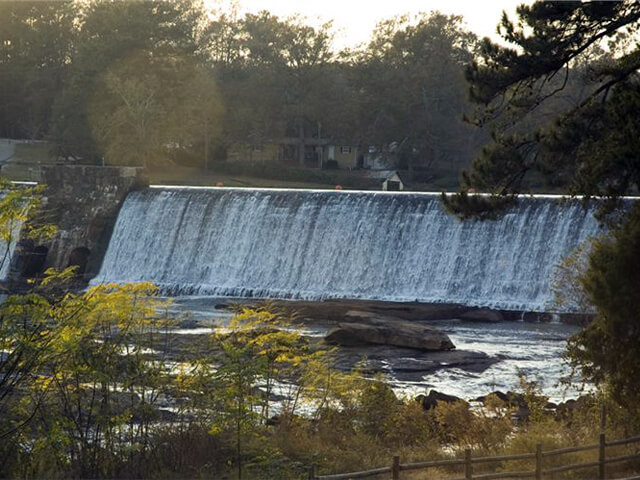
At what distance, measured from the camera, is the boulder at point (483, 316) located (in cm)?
3072

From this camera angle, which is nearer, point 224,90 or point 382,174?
point 382,174

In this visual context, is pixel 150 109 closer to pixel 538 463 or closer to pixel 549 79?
pixel 549 79

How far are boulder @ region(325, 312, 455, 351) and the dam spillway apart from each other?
6.21m

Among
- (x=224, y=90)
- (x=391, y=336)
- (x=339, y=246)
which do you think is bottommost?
(x=391, y=336)

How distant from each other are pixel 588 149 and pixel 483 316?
15.5 meters

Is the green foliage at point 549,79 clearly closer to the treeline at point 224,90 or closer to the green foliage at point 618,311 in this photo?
the green foliage at point 618,311

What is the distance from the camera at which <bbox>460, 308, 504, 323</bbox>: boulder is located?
101 feet

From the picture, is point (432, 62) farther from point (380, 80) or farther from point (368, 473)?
point (368, 473)

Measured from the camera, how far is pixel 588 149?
617 inches

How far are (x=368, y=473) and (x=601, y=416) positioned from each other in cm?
483

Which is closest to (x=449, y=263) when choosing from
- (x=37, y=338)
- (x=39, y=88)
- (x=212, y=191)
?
(x=212, y=191)

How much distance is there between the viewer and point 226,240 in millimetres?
38719

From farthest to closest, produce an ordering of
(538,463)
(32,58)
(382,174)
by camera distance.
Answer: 1. (32,58)
2. (382,174)
3. (538,463)

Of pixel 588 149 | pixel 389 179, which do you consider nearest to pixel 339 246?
pixel 588 149
